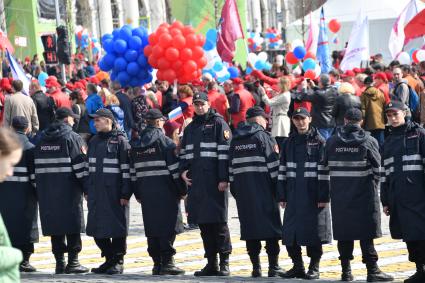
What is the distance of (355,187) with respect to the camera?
11867 mm

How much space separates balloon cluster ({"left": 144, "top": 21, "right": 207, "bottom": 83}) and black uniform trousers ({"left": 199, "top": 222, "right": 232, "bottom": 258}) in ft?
28.6

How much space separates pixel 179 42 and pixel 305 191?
9.90 m

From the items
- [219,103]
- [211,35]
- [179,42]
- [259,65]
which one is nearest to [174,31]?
[179,42]

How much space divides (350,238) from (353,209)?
281 millimetres

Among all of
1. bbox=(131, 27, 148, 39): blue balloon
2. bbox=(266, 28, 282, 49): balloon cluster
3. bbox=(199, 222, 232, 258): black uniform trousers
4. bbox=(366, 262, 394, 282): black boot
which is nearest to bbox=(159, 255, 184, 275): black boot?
bbox=(199, 222, 232, 258): black uniform trousers

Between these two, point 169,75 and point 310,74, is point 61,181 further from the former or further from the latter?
point 310,74

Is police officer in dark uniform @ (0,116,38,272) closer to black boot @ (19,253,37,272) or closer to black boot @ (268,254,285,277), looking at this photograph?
black boot @ (19,253,37,272)

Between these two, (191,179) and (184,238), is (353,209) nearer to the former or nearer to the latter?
(191,179)

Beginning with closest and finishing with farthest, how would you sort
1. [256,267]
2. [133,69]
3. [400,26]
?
[256,267] < [133,69] < [400,26]

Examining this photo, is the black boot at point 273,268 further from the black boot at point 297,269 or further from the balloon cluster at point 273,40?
Result: the balloon cluster at point 273,40

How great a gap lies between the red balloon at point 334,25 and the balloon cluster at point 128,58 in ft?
65.0

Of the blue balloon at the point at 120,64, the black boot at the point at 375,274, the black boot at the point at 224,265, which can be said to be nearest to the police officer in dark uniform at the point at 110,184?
the black boot at the point at 224,265

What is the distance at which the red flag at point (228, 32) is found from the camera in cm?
2744

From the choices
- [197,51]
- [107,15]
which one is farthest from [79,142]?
[107,15]
